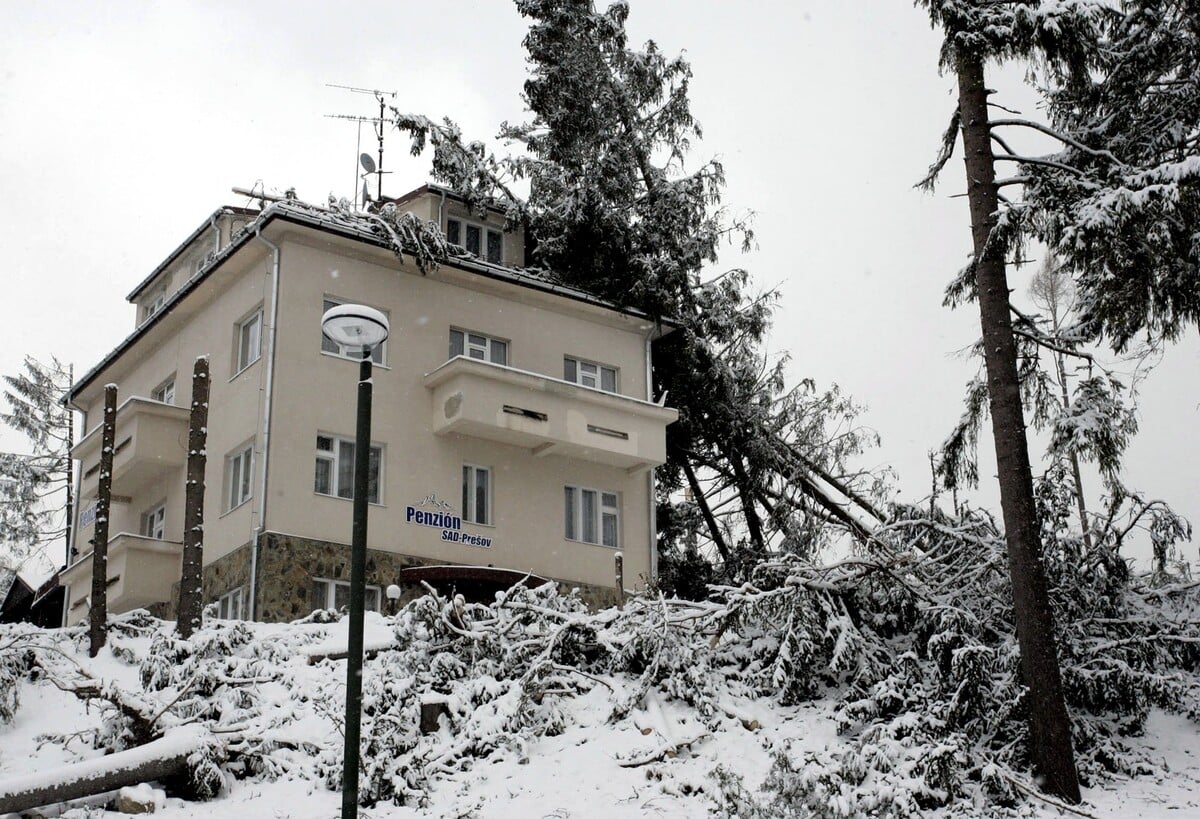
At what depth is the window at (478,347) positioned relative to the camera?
2508cm

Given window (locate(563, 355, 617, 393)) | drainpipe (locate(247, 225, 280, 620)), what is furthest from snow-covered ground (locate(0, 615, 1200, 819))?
window (locate(563, 355, 617, 393))

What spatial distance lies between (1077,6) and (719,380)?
48.7 feet

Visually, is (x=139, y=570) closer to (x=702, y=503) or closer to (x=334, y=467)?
(x=334, y=467)

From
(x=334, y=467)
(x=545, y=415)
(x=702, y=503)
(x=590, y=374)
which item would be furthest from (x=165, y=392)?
(x=702, y=503)

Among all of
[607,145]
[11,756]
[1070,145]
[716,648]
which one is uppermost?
[607,145]

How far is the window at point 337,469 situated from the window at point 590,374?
4.94m

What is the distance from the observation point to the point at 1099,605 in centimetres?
1449

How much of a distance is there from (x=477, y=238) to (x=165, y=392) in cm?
731

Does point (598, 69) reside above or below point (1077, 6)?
above

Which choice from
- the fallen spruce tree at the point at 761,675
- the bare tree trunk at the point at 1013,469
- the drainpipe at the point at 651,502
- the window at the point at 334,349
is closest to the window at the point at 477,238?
the drainpipe at the point at 651,502

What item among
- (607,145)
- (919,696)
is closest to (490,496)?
(607,145)

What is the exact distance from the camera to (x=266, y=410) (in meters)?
22.1

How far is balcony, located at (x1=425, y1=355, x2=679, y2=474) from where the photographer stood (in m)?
23.6

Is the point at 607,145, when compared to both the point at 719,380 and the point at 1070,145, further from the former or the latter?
the point at 1070,145
